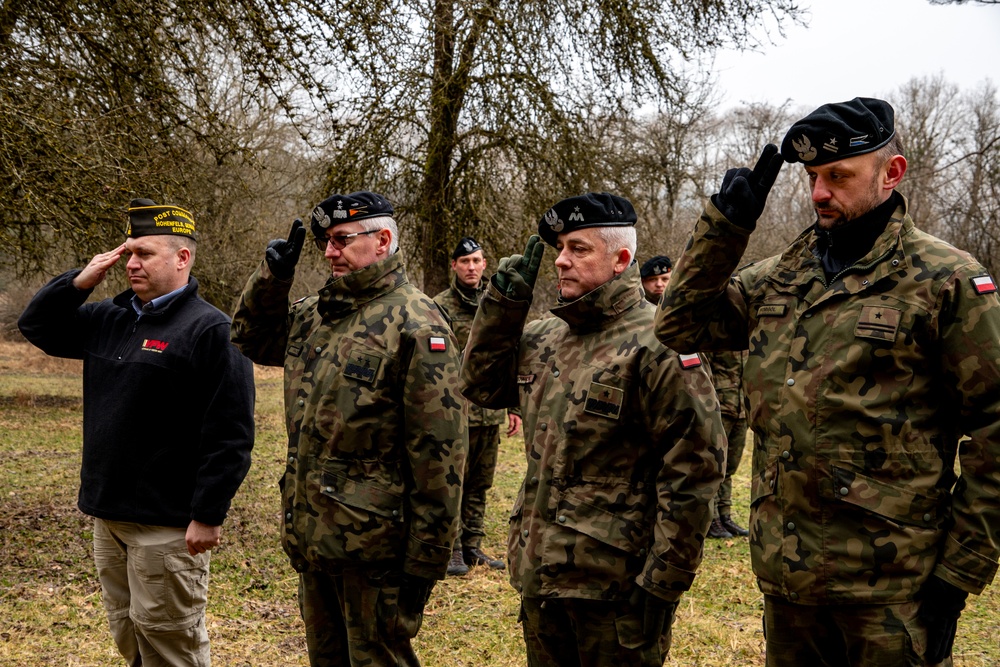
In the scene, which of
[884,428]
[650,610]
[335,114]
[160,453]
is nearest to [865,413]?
[884,428]

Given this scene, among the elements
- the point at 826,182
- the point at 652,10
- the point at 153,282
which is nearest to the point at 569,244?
the point at 826,182

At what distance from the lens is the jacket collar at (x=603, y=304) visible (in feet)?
9.80

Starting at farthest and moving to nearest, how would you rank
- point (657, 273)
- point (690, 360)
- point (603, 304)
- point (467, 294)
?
point (657, 273) → point (467, 294) → point (603, 304) → point (690, 360)

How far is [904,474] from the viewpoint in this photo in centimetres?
221

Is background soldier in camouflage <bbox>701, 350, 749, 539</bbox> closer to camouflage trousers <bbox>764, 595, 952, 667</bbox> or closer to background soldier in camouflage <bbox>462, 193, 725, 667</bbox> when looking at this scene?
background soldier in camouflage <bbox>462, 193, 725, 667</bbox>

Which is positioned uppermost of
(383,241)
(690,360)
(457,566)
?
(383,241)

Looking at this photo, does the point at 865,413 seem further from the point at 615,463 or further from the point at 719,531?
the point at 719,531

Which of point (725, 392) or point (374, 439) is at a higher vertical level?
point (374, 439)

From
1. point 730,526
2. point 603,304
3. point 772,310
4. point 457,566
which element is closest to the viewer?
point 772,310

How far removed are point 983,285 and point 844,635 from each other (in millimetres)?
996

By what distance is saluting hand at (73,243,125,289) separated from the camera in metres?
3.87

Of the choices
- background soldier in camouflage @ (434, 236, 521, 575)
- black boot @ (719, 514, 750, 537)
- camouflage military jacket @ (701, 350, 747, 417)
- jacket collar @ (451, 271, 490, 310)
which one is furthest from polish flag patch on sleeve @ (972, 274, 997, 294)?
black boot @ (719, 514, 750, 537)

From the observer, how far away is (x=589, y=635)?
9.37ft

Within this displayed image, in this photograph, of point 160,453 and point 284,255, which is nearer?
point 284,255
